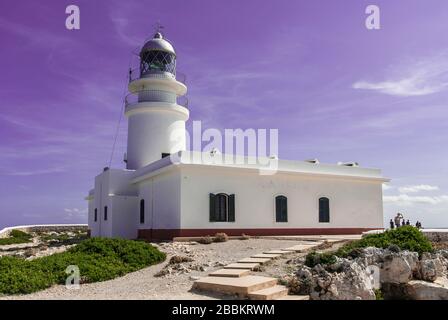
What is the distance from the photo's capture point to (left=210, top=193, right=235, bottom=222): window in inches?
749

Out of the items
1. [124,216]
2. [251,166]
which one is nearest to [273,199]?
[251,166]

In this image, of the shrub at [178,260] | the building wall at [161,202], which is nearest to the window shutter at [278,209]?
the building wall at [161,202]

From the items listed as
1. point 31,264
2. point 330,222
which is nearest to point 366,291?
point 31,264

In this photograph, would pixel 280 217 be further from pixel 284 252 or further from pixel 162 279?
pixel 162 279

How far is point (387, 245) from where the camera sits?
11734mm

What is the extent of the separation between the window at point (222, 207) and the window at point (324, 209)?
4941 millimetres

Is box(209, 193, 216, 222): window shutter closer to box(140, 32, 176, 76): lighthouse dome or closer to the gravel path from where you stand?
the gravel path

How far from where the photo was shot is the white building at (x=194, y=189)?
18891mm

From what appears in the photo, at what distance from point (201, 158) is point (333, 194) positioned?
24.1ft

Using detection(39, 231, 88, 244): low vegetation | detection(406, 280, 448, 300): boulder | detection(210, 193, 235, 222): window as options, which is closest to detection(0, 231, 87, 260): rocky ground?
detection(39, 231, 88, 244): low vegetation

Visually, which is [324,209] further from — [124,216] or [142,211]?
[124,216]

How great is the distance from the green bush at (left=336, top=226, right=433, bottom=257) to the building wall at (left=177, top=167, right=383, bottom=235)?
752 cm

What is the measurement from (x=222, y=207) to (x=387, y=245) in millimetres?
A: 8667

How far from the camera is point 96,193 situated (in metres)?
24.2
